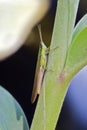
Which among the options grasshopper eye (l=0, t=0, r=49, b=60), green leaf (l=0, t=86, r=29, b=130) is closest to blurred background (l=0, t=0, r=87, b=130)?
grasshopper eye (l=0, t=0, r=49, b=60)

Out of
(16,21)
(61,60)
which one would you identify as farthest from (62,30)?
(16,21)

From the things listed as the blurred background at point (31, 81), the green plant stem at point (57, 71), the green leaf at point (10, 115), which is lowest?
the blurred background at point (31, 81)

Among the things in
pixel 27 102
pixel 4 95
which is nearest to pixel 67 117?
pixel 27 102

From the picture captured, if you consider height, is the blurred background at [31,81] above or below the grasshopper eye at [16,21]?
below

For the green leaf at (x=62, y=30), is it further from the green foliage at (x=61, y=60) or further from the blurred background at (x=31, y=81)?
the blurred background at (x=31, y=81)

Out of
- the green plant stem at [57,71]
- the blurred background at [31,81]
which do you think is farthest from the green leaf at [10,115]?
the blurred background at [31,81]

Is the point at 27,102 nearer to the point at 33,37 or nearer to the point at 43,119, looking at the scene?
the point at 33,37

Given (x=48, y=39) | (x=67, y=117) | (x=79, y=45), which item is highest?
(x=79, y=45)
